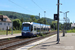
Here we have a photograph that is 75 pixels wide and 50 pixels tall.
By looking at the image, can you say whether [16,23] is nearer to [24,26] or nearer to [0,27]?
[0,27]

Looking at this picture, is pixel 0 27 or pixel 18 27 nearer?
pixel 0 27

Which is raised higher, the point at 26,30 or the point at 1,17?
the point at 1,17

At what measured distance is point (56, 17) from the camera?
17.4 meters

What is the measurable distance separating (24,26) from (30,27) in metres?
1.52

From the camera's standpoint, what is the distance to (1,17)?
91312 millimetres

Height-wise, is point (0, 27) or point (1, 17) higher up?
point (1, 17)

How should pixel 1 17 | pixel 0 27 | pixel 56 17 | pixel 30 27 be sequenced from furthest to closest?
pixel 1 17
pixel 0 27
pixel 30 27
pixel 56 17

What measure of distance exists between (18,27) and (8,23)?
3449 cm

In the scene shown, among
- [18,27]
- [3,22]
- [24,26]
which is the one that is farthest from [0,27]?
[24,26]

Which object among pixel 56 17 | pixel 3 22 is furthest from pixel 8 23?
pixel 56 17

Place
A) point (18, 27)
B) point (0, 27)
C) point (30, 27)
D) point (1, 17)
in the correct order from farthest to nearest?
point (18, 27)
point (1, 17)
point (0, 27)
point (30, 27)

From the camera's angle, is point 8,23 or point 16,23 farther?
point 16,23

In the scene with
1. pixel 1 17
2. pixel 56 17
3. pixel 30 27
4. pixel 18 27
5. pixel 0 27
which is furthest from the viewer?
pixel 18 27

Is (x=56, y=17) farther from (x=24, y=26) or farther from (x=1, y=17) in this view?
(x=1, y=17)
